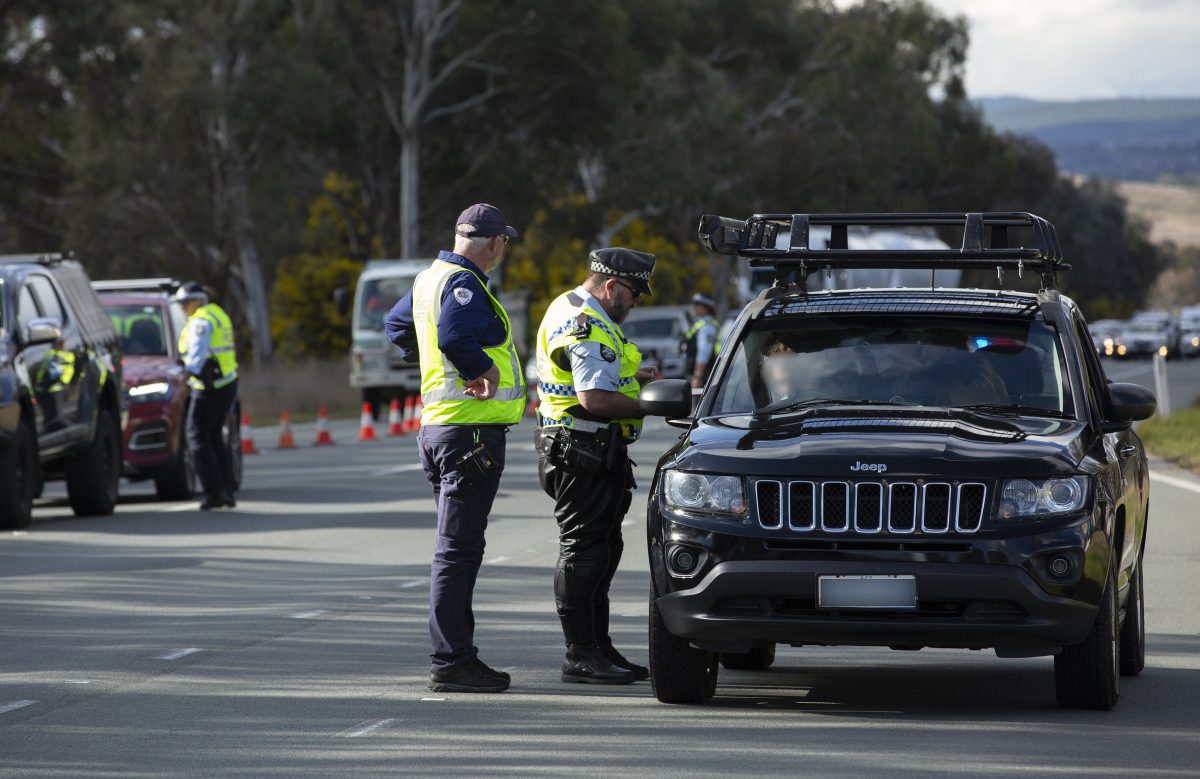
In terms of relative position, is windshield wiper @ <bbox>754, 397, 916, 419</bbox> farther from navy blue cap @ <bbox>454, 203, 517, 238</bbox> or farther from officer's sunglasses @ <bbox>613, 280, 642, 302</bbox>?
navy blue cap @ <bbox>454, 203, 517, 238</bbox>

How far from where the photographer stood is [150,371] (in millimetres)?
18859

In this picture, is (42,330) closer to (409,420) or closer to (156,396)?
(156,396)

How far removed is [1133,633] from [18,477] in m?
9.25

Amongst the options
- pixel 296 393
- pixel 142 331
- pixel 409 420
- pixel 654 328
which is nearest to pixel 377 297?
pixel 296 393

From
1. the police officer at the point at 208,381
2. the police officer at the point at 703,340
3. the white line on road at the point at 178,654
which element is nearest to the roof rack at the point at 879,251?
the white line on road at the point at 178,654

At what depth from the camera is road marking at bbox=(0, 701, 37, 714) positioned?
25.9ft

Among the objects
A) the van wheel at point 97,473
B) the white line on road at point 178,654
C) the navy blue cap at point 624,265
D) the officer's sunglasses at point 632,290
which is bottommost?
the van wheel at point 97,473

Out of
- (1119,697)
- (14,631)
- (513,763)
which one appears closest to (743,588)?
(513,763)

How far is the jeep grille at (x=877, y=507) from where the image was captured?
24.1ft

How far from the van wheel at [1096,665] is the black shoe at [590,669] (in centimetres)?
176

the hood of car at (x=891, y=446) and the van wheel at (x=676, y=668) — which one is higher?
the hood of car at (x=891, y=446)

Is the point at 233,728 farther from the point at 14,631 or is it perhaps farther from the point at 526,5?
the point at 526,5

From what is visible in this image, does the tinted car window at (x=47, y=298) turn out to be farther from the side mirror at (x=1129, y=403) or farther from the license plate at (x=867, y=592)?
the license plate at (x=867, y=592)

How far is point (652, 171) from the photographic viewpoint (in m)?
56.7
